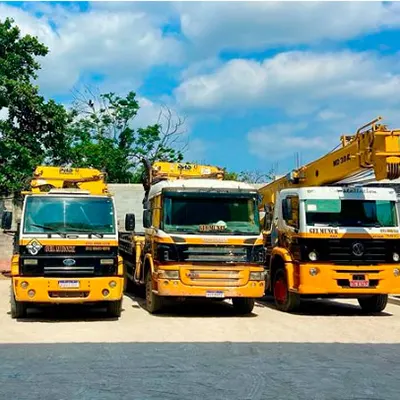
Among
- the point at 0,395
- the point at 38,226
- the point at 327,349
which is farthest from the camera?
the point at 38,226

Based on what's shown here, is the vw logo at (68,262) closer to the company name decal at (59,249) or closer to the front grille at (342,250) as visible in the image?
the company name decal at (59,249)

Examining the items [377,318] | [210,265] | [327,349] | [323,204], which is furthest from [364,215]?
[327,349]

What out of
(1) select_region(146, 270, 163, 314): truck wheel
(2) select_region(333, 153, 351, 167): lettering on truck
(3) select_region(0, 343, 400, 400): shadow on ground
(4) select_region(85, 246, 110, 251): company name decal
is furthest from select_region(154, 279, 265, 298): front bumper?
(2) select_region(333, 153, 351, 167): lettering on truck

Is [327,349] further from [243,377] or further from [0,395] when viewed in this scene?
[0,395]

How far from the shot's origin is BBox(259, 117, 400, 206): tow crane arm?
12.6 metres

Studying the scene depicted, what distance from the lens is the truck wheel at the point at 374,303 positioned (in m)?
14.6

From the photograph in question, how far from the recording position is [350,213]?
14.1m

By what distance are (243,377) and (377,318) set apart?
22.6 feet

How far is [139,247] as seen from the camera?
15562 mm

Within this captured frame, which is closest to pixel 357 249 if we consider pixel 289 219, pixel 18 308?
pixel 289 219

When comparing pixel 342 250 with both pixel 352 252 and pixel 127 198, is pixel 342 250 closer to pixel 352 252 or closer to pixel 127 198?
pixel 352 252

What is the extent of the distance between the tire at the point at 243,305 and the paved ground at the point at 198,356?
0.22 m

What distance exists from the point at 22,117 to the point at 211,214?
1397 centimetres

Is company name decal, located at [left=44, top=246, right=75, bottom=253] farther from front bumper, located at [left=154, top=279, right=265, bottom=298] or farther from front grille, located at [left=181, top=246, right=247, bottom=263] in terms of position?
front grille, located at [left=181, top=246, right=247, bottom=263]
